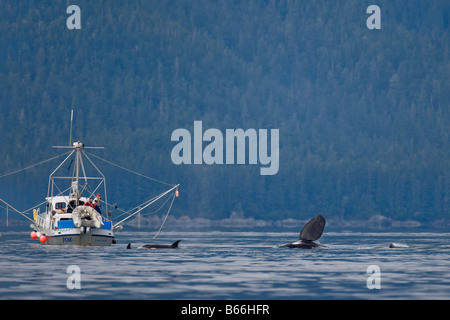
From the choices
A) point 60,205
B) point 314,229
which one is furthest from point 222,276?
point 60,205

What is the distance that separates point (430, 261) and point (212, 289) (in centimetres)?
3780

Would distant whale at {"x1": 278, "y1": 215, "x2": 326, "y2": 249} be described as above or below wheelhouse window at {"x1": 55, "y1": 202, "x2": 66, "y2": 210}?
below

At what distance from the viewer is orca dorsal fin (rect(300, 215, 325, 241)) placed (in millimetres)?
112787

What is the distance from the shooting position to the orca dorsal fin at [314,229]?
112787 millimetres

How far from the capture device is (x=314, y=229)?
116 meters

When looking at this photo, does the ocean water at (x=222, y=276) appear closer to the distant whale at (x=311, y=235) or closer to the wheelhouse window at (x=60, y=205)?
the distant whale at (x=311, y=235)

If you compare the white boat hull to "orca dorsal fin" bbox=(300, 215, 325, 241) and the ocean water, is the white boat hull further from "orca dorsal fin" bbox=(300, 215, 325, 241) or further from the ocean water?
"orca dorsal fin" bbox=(300, 215, 325, 241)

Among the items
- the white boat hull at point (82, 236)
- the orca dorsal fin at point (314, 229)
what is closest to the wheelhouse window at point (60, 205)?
the white boat hull at point (82, 236)

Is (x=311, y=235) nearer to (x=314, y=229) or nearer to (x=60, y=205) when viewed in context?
(x=314, y=229)

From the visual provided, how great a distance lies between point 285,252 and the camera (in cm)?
10875

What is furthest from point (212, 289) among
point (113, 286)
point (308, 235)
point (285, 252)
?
point (308, 235)

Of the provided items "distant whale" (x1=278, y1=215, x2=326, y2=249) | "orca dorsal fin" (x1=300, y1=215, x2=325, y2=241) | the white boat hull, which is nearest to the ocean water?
"orca dorsal fin" (x1=300, y1=215, x2=325, y2=241)
